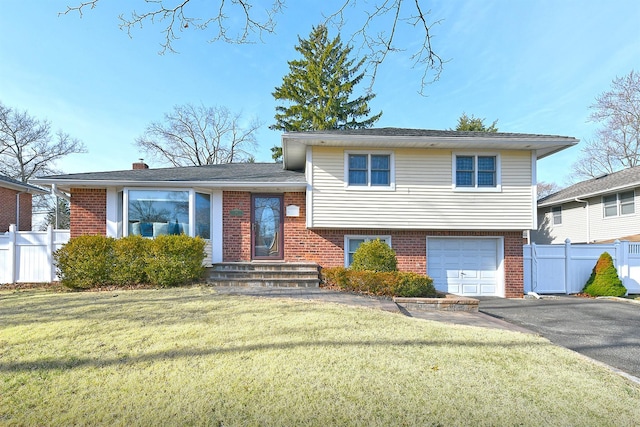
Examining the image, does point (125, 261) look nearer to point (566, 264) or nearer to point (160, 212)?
point (160, 212)

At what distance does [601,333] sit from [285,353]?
613cm

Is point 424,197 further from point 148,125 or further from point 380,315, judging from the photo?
point 148,125

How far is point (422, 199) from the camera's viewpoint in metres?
9.77

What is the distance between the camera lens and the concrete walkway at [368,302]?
19.8 ft

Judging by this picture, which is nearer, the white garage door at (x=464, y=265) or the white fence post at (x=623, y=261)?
the white garage door at (x=464, y=265)

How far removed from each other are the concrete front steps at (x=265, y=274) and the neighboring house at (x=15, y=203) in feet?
39.7

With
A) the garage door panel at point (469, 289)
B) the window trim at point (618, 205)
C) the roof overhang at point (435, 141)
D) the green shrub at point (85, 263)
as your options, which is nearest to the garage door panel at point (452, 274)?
the garage door panel at point (469, 289)

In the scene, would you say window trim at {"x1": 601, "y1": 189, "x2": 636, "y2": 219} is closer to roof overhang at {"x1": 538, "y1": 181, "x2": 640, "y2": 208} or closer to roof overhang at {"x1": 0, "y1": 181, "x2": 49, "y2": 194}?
roof overhang at {"x1": 538, "y1": 181, "x2": 640, "y2": 208}

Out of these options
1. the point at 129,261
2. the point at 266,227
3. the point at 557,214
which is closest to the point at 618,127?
the point at 557,214

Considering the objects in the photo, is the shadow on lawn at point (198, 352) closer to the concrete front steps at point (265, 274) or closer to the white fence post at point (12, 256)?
the concrete front steps at point (265, 274)

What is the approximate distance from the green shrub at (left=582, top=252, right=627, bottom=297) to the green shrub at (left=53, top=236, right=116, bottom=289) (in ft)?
46.6

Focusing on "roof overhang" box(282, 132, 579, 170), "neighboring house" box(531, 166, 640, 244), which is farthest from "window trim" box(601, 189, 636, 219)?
"roof overhang" box(282, 132, 579, 170)

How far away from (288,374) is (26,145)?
3430 cm

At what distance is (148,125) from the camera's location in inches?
1186
